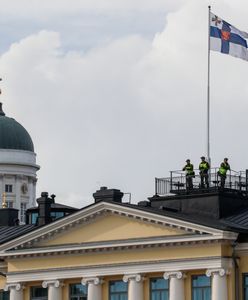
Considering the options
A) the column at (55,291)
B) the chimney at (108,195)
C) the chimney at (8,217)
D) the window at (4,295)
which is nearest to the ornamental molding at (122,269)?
the column at (55,291)

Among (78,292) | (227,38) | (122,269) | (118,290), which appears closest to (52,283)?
(78,292)

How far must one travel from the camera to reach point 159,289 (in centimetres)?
9350

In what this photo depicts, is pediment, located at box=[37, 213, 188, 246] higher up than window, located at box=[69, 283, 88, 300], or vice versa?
pediment, located at box=[37, 213, 188, 246]

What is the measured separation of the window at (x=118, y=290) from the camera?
9475cm

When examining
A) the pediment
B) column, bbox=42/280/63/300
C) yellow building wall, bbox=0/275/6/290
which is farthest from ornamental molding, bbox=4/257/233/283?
yellow building wall, bbox=0/275/6/290

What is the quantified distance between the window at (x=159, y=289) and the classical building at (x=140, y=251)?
0.17ft

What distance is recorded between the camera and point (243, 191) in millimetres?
96062

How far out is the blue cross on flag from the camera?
9969cm

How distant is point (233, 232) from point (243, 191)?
570 cm

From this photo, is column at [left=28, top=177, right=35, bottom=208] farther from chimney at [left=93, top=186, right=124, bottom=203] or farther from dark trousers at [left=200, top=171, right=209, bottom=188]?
dark trousers at [left=200, top=171, right=209, bottom=188]

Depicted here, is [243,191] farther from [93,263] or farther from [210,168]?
[93,263]

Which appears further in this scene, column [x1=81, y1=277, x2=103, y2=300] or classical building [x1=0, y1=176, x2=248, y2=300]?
column [x1=81, y1=277, x2=103, y2=300]

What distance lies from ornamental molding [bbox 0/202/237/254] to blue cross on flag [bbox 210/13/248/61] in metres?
11.5

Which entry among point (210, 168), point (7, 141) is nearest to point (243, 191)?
point (210, 168)
